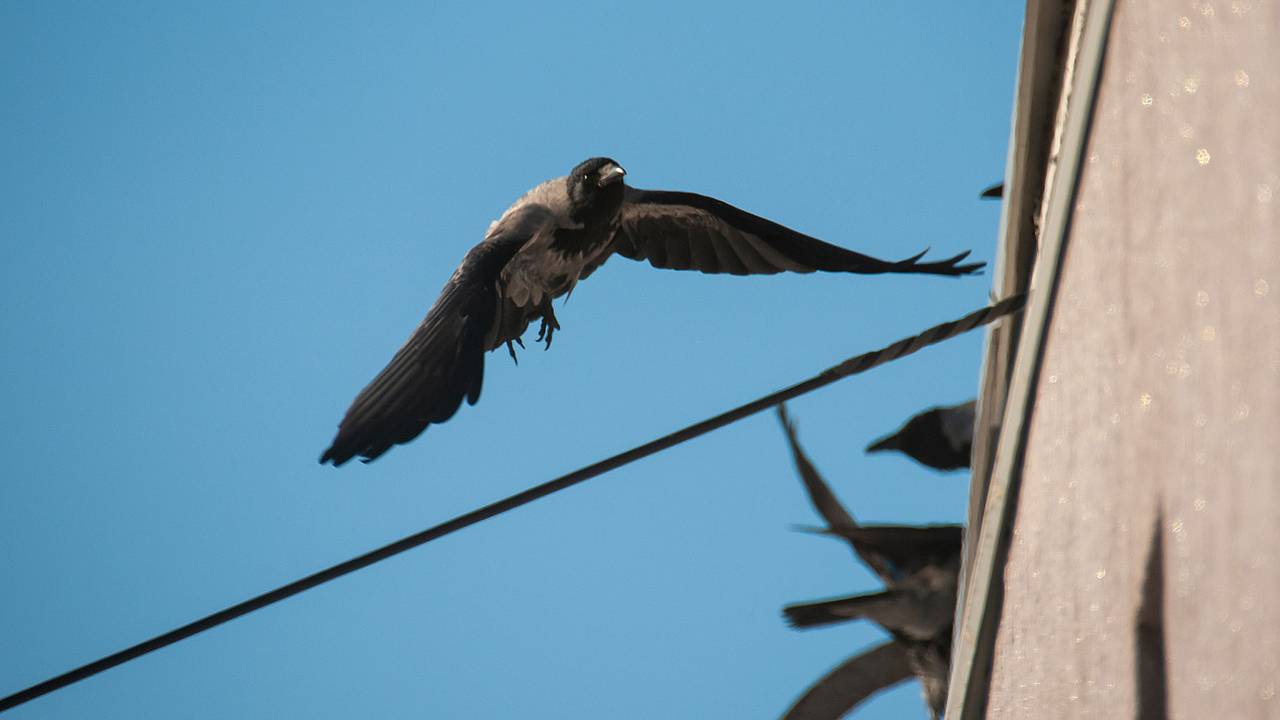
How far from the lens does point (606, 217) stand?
4996mm

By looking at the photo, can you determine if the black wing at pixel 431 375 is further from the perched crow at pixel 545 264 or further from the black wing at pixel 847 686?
the black wing at pixel 847 686

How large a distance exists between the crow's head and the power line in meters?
2.05

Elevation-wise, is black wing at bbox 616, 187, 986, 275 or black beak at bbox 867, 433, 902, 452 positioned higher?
black wing at bbox 616, 187, 986, 275

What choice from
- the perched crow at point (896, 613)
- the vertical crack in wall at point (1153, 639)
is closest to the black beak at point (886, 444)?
the perched crow at point (896, 613)

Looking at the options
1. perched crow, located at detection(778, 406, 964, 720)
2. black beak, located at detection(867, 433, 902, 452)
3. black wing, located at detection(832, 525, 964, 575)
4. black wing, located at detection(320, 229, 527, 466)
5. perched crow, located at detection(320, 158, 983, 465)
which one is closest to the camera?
black wing, located at detection(320, 229, 527, 466)

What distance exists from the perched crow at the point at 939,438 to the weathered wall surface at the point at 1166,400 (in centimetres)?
151

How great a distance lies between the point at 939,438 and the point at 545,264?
57.4 inches

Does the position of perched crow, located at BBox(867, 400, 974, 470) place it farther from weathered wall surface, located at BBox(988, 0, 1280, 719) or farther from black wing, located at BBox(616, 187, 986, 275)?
weathered wall surface, located at BBox(988, 0, 1280, 719)

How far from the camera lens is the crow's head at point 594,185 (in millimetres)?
4871

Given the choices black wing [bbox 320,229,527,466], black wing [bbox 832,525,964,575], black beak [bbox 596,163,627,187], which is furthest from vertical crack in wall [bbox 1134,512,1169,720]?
black beak [bbox 596,163,627,187]

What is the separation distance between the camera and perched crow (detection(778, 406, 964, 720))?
13.6 feet

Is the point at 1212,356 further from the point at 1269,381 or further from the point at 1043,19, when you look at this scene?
the point at 1043,19

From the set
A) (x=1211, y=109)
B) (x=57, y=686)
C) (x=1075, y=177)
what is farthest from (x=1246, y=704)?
(x=57, y=686)

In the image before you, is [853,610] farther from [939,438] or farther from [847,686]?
[939,438]
